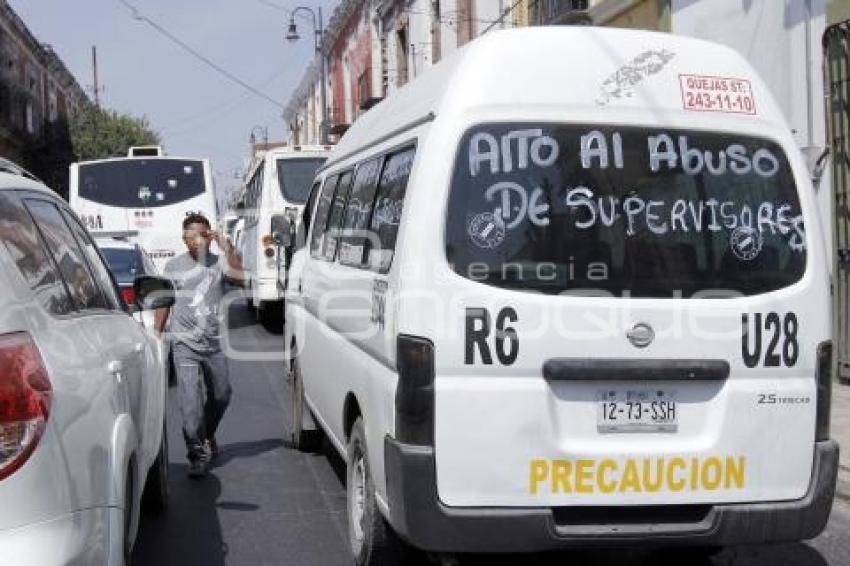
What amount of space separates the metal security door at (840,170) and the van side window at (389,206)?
258 inches

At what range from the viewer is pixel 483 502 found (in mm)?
3928

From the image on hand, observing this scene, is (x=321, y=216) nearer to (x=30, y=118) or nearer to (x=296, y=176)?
(x=296, y=176)

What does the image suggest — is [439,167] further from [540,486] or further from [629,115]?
[540,486]

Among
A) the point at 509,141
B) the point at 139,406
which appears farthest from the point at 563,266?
the point at 139,406

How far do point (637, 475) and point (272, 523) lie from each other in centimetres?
262

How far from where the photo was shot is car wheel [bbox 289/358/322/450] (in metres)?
7.45

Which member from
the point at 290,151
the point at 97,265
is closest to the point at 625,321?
the point at 97,265

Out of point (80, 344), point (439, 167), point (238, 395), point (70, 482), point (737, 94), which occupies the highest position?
point (737, 94)

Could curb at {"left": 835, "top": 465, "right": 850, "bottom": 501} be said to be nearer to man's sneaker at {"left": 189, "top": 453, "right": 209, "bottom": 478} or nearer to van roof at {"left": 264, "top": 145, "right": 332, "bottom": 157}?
man's sneaker at {"left": 189, "top": 453, "right": 209, "bottom": 478}

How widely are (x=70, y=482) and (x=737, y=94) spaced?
306 cm

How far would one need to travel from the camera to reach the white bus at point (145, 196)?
19812mm

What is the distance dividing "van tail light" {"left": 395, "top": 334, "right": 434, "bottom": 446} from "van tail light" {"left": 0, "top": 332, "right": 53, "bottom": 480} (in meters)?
1.48

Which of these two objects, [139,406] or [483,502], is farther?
[139,406]

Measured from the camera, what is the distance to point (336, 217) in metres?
6.20
